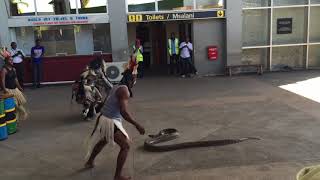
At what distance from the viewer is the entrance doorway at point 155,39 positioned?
66.9 ft

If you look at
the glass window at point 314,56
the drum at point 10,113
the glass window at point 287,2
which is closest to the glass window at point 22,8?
the drum at point 10,113

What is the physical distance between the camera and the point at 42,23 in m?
15.6

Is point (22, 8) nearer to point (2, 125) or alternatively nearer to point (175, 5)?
point (175, 5)

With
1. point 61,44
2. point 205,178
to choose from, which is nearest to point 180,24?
point 61,44

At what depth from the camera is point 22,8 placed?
619 inches

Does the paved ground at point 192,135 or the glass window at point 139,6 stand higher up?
the glass window at point 139,6

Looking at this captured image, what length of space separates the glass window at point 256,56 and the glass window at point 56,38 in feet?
22.4

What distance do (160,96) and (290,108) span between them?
396cm

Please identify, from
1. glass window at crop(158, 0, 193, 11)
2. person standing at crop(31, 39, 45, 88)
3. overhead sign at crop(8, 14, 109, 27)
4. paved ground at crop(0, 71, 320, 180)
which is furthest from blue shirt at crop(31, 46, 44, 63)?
glass window at crop(158, 0, 193, 11)

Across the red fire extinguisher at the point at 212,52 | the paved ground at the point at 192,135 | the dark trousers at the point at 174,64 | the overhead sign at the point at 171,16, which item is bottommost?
the paved ground at the point at 192,135

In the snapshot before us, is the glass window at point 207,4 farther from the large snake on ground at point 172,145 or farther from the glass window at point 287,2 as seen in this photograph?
the large snake on ground at point 172,145

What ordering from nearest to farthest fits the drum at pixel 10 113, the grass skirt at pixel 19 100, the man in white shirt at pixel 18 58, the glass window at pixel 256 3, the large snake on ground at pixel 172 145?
the large snake on ground at pixel 172 145 → the drum at pixel 10 113 → the grass skirt at pixel 19 100 → the man in white shirt at pixel 18 58 → the glass window at pixel 256 3

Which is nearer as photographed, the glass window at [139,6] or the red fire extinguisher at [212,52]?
the glass window at [139,6]

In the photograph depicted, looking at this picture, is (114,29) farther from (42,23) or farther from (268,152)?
(268,152)
